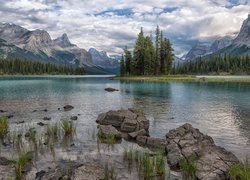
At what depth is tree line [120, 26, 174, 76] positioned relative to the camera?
143500 mm

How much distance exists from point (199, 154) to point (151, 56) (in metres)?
125

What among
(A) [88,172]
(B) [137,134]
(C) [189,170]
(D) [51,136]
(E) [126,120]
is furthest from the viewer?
(E) [126,120]

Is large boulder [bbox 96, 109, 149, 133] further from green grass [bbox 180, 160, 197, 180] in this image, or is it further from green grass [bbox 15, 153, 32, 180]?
green grass [bbox 180, 160, 197, 180]

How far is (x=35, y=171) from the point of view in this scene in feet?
61.0

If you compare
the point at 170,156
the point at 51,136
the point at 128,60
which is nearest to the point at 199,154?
the point at 170,156

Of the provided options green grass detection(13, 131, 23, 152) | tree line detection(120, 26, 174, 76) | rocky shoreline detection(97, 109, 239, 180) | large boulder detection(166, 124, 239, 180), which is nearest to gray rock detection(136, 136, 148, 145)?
rocky shoreline detection(97, 109, 239, 180)

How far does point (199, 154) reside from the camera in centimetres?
2059

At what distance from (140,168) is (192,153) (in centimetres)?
443

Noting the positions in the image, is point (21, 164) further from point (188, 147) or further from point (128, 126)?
point (128, 126)

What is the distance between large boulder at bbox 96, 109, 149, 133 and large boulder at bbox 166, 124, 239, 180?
6.11 metres

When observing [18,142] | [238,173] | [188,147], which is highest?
[238,173]

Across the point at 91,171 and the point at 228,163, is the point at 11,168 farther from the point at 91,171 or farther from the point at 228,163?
the point at 228,163

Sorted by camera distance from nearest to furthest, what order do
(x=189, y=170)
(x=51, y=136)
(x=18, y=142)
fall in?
(x=189, y=170) → (x=18, y=142) → (x=51, y=136)

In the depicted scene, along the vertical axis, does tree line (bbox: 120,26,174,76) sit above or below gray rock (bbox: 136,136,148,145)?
above
